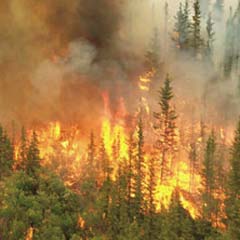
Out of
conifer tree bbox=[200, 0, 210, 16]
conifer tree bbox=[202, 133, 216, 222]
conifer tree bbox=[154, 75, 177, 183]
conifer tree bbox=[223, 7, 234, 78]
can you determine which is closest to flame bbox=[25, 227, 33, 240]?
conifer tree bbox=[154, 75, 177, 183]

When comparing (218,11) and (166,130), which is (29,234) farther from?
(218,11)

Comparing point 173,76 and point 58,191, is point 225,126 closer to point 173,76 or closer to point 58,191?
point 173,76

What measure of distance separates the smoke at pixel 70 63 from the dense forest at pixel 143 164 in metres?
0.75

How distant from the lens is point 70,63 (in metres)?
74.4

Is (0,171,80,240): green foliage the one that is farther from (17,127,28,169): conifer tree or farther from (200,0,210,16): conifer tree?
(200,0,210,16): conifer tree

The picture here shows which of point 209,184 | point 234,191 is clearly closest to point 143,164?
point 209,184

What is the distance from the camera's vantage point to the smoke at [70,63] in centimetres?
7481

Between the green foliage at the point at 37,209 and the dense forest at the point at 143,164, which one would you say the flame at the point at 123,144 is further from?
the green foliage at the point at 37,209

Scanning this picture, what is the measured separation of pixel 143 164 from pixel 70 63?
20809 millimetres

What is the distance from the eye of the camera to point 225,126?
79.8 metres

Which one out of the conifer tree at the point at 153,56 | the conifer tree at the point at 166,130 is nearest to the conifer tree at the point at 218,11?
the conifer tree at the point at 153,56

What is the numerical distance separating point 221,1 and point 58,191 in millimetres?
71939

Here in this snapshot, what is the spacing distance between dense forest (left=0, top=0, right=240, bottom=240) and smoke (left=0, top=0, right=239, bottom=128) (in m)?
0.75

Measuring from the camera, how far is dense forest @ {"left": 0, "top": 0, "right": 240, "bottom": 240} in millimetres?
52312
